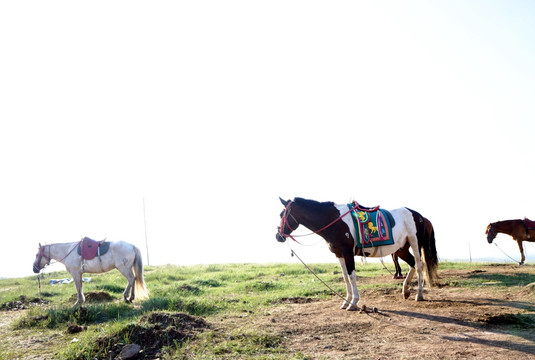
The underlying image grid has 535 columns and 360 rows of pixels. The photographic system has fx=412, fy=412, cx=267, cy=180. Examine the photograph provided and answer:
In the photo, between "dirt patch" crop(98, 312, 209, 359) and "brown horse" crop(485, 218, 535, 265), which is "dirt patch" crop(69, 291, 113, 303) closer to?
"dirt patch" crop(98, 312, 209, 359)

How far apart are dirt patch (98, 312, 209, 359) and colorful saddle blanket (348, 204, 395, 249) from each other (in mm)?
3606

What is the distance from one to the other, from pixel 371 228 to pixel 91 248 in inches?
307

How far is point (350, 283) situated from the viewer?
8.54m

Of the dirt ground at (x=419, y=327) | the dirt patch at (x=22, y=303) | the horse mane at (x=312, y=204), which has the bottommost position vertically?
the dirt patch at (x=22, y=303)

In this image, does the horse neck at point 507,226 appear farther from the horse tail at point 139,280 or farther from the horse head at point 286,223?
the horse tail at point 139,280

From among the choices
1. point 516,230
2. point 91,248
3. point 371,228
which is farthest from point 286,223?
point 516,230

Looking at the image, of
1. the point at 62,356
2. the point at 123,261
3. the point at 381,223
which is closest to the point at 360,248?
the point at 381,223

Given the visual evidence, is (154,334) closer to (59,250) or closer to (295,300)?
(295,300)

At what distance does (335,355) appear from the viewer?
18.3 ft

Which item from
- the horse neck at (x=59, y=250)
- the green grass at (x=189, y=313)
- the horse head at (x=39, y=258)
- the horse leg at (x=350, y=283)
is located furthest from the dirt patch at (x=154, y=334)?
the horse head at (x=39, y=258)

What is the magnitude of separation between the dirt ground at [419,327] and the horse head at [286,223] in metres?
1.54

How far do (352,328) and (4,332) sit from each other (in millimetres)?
7055

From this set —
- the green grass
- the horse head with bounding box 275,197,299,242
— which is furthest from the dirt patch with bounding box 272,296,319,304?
the horse head with bounding box 275,197,299,242

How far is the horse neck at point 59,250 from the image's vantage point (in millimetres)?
12045
